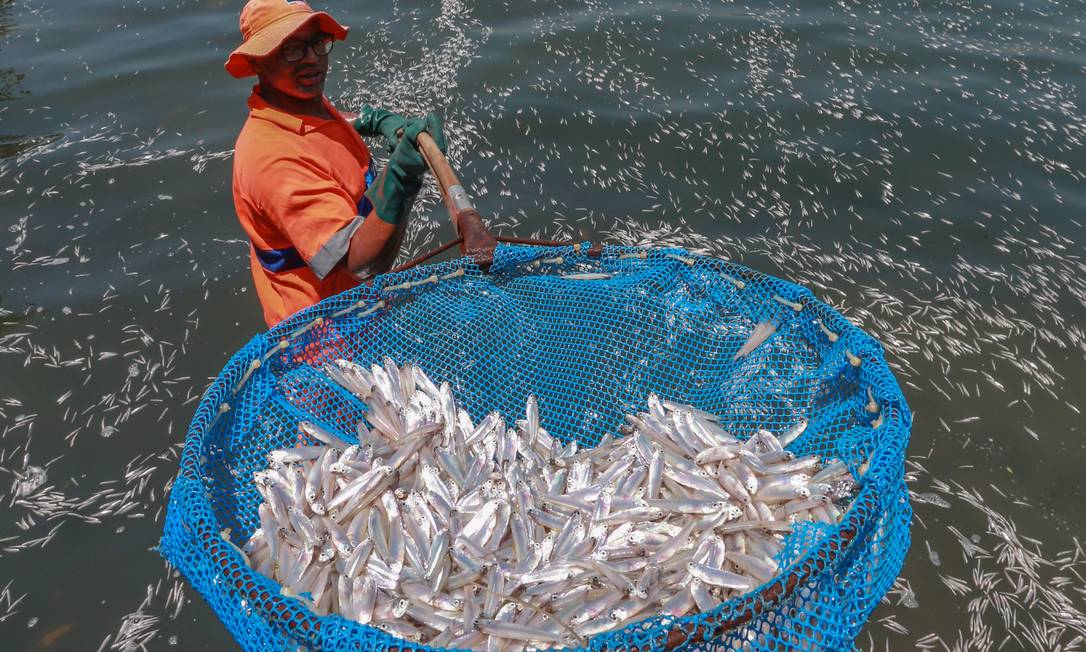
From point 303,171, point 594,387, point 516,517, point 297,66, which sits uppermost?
point 297,66

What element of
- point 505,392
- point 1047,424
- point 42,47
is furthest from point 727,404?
point 42,47

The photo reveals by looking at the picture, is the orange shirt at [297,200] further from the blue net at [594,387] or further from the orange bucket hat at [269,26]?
the blue net at [594,387]

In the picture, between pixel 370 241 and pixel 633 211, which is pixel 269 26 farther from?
pixel 633 211

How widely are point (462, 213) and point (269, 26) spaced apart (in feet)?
4.49

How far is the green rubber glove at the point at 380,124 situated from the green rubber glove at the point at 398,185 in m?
0.66

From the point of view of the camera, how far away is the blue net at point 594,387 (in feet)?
8.64

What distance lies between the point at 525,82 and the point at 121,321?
5.47 m

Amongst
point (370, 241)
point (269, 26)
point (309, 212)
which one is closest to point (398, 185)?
point (370, 241)

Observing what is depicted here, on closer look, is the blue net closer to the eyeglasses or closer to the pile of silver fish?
the pile of silver fish

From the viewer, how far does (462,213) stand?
3.74m

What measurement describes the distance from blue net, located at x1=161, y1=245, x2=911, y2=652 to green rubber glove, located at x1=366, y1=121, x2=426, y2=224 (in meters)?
0.53

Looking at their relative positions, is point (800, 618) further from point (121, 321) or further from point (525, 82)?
point (525, 82)

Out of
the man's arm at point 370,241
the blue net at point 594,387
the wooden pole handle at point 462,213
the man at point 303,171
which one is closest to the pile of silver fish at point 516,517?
the blue net at point 594,387

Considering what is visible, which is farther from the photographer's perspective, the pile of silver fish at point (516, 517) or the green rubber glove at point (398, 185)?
the green rubber glove at point (398, 185)
